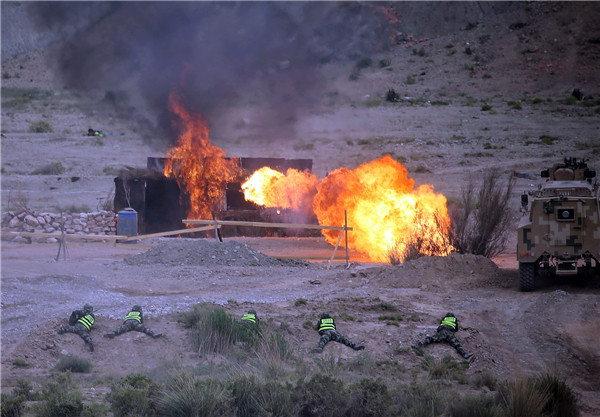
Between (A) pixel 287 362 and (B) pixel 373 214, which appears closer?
(A) pixel 287 362

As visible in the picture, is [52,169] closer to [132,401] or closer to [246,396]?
[132,401]

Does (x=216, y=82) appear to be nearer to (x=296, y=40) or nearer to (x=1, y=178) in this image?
(x=296, y=40)

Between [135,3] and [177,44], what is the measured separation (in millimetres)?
3547

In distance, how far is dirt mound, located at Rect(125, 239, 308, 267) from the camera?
20547 millimetres

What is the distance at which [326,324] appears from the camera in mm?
12898

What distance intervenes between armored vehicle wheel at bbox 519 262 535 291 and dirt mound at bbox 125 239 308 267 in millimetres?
6772

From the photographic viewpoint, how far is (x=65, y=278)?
17.1 meters

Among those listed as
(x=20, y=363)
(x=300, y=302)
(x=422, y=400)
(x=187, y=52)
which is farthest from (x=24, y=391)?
(x=187, y=52)

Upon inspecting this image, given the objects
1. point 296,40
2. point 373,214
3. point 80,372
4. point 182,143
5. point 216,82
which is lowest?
point 80,372

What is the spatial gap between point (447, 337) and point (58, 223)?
17.7 m

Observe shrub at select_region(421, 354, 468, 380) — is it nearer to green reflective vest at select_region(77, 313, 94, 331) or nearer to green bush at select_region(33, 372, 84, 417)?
green bush at select_region(33, 372, 84, 417)

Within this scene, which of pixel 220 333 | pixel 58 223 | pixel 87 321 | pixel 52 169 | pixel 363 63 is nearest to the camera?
pixel 220 333

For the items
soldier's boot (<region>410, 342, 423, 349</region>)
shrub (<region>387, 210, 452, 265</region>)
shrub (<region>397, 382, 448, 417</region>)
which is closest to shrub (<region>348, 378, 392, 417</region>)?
shrub (<region>397, 382, 448, 417</region>)

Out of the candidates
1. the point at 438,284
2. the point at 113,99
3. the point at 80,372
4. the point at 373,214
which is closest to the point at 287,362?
the point at 80,372
